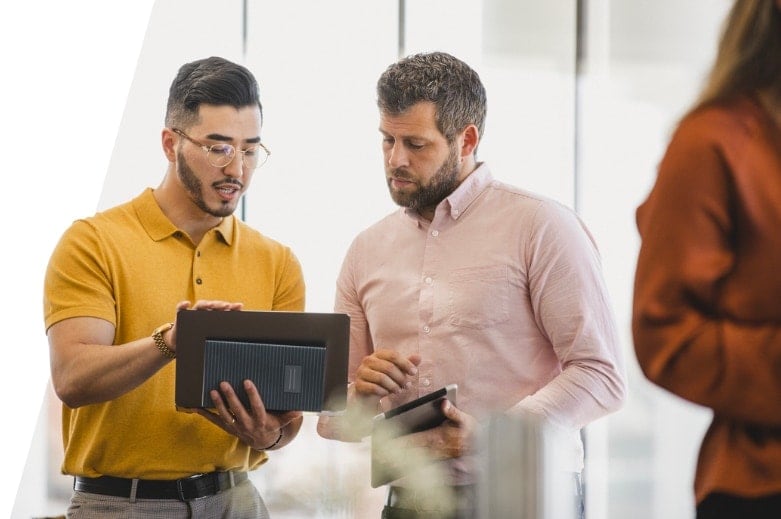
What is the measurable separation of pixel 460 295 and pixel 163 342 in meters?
0.58

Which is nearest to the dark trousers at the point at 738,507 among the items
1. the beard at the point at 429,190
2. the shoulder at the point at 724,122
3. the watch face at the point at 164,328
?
the shoulder at the point at 724,122

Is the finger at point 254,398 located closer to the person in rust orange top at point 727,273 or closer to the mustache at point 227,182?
the mustache at point 227,182

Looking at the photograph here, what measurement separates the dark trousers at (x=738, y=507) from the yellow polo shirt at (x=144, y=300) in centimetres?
122

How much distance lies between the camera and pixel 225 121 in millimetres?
2209

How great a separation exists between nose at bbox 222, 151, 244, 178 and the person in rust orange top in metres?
1.27

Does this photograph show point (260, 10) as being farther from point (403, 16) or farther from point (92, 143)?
point (92, 143)

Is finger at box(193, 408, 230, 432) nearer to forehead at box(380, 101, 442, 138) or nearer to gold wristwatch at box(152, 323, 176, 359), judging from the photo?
gold wristwatch at box(152, 323, 176, 359)

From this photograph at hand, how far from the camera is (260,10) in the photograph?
5.44 meters

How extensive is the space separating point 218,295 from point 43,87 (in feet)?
10.9

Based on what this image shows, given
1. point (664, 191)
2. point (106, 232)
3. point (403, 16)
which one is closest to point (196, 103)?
point (106, 232)

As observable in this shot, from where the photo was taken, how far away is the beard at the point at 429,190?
2180 mm

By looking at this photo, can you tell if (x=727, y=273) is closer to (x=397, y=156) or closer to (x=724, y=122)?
(x=724, y=122)

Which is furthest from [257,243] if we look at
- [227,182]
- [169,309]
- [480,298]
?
[480,298]

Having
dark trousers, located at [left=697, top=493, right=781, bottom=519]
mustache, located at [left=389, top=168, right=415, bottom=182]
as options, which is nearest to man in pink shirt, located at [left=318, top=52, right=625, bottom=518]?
mustache, located at [left=389, top=168, right=415, bottom=182]
